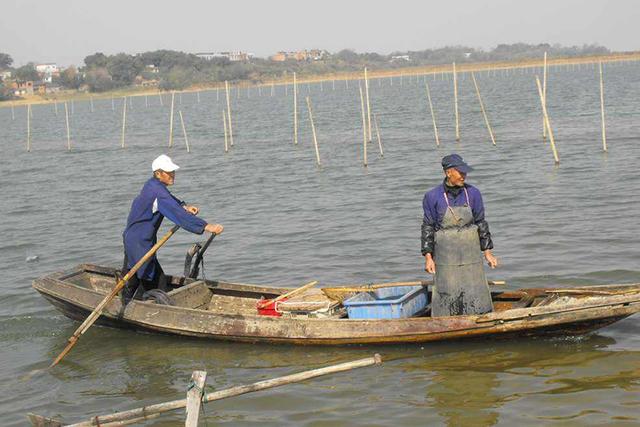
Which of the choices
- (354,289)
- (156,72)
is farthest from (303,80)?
(354,289)

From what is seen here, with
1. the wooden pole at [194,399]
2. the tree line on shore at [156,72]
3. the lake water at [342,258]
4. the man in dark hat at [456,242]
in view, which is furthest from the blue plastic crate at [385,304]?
the tree line on shore at [156,72]

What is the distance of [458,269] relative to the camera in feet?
26.1

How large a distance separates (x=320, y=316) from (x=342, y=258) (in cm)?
445

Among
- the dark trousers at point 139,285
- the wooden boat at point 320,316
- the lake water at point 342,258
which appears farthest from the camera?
the dark trousers at point 139,285

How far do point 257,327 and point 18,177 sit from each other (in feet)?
71.5

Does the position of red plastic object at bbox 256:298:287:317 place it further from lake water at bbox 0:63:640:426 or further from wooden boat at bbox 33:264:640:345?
lake water at bbox 0:63:640:426

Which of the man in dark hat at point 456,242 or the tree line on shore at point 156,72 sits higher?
the tree line on shore at point 156,72

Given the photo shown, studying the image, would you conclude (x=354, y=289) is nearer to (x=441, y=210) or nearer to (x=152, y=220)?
(x=441, y=210)

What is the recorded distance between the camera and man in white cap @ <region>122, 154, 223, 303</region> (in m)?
8.86

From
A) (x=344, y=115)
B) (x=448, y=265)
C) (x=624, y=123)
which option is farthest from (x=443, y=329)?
(x=344, y=115)

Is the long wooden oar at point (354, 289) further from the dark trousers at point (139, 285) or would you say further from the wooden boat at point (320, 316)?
the dark trousers at point (139, 285)

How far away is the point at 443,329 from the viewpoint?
8.22 metres

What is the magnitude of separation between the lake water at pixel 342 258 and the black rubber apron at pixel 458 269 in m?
0.54

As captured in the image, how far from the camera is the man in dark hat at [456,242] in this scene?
7.79 metres
